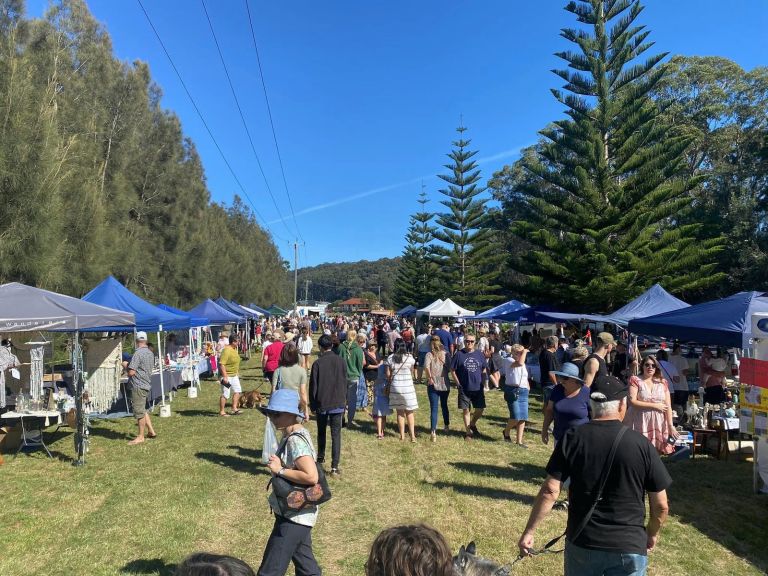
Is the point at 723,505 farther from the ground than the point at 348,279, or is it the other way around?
the point at 348,279

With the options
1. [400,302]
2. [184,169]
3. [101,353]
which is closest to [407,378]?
[101,353]

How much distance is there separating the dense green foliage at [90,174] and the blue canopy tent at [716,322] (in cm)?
1289

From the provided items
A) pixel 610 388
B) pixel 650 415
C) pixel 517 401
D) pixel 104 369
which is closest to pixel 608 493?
pixel 610 388

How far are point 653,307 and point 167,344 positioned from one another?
1183cm

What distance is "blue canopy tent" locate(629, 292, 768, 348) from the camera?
19.3ft

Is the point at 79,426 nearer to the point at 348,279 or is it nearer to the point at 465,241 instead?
the point at 465,241

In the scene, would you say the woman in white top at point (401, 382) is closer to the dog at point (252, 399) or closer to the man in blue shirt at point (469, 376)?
the man in blue shirt at point (469, 376)

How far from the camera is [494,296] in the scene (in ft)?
99.0

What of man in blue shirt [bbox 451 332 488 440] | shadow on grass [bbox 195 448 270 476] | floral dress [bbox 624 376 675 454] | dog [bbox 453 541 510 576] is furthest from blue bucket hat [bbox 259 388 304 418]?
man in blue shirt [bbox 451 332 488 440]

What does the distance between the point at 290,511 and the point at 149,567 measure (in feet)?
5.82

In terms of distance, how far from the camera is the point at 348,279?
433 feet

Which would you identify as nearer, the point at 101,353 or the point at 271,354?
the point at 271,354

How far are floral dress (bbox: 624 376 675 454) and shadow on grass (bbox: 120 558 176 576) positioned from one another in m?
4.47

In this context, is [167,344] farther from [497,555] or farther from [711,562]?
[711,562]
